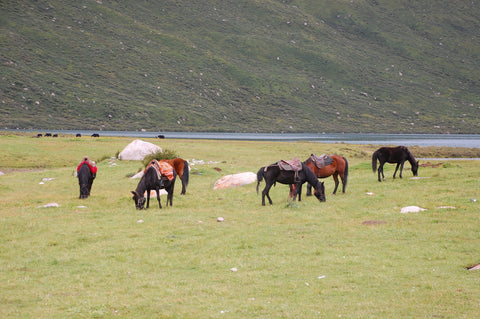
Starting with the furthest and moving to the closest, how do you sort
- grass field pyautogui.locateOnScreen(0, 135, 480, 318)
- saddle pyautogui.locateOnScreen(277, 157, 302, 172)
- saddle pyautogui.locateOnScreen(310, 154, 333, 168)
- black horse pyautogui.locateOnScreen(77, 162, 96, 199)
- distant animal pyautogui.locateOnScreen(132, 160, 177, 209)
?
1. black horse pyautogui.locateOnScreen(77, 162, 96, 199)
2. saddle pyautogui.locateOnScreen(310, 154, 333, 168)
3. saddle pyautogui.locateOnScreen(277, 157, 302, 172)
4. distant animal pyautogui.locateOnScreen(132, 160, 177, 209)
5. grass field pyautogui.locateOnScreen(0, 135, 480, 318)

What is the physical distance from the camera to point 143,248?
48.4 feet

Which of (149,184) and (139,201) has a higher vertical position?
(149,184)

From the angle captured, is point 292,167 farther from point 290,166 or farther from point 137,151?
point 137,151

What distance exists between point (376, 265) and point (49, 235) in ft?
34.3

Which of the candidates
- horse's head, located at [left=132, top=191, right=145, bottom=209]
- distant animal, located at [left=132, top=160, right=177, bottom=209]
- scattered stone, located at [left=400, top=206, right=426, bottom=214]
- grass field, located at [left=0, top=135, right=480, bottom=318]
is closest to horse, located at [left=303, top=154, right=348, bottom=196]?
grass field, located at [left=0, top=135, right=480, bottom=318]

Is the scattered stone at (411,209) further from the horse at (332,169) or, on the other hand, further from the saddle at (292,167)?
the horse at (332,169)

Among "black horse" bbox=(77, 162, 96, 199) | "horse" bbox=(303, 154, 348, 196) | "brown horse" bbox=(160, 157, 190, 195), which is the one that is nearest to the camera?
"horse" bbox=(303, 154, 348, 196)

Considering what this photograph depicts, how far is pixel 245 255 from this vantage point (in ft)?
45.5

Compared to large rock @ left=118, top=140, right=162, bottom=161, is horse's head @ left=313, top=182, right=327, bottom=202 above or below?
below

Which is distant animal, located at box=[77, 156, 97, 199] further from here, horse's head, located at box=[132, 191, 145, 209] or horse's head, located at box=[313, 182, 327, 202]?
horse's head, located at box=[313, 182, 327, 202]

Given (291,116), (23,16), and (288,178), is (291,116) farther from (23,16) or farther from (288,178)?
(288,178)

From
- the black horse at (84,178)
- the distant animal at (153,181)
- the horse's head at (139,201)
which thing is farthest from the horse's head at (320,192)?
the black horse at (84,178)

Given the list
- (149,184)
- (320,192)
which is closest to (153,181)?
(149,184)

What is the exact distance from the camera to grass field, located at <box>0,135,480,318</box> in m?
9.98
